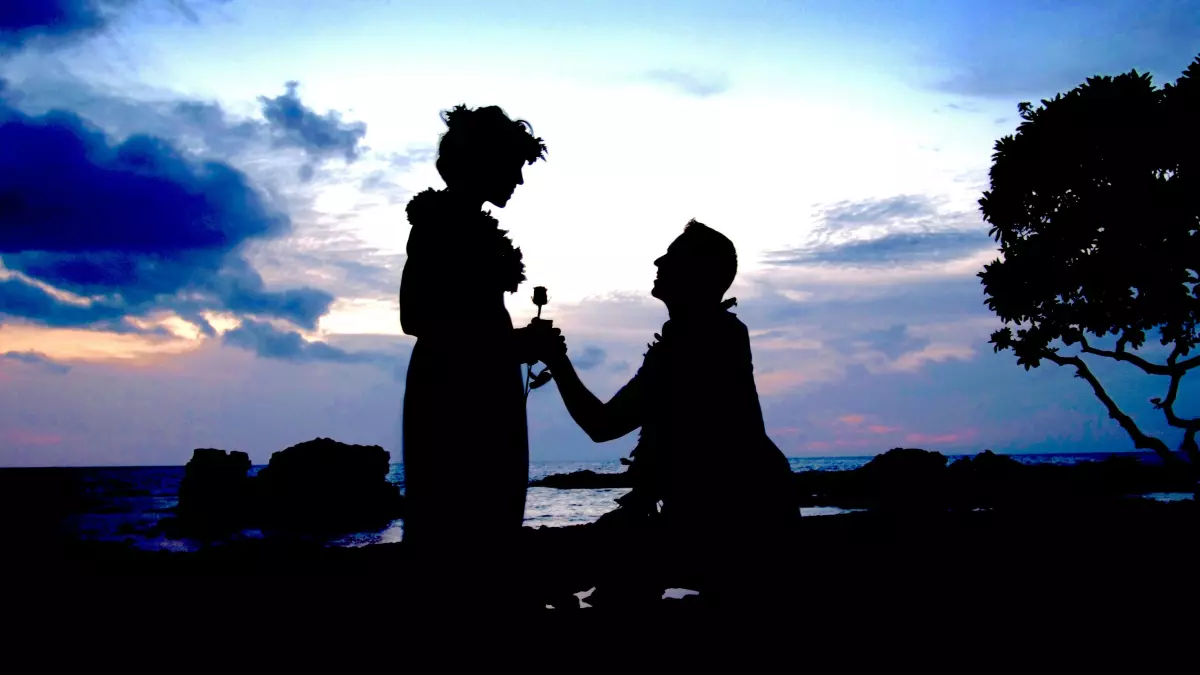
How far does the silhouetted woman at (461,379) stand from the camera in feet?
9.10

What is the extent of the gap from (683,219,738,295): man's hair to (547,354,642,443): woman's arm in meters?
0.60

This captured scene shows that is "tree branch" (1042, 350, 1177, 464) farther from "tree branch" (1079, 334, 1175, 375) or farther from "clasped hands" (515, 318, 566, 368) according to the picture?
"clasped hands" (515, 318, 566, 368)

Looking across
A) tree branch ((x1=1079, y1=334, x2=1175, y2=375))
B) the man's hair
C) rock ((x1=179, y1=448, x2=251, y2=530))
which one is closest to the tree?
tree branch ((x1=1079, y1=334, x2=1175, y2=375))

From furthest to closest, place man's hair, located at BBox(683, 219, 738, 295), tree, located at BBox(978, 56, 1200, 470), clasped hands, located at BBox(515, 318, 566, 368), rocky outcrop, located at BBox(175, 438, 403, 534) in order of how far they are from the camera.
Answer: rocky outcrop, located at BBox(175, 438, 403, 534) → tree, located at BBox(978, 56, 1200, 470) → clasped hands, located at BBox(515, 318, 566, 368) → man's hair, located at BBox(683, 219, 738, 295)

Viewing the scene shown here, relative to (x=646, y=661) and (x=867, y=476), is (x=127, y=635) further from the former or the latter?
(x=867, y=476)

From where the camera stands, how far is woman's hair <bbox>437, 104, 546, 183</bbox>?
294 cm

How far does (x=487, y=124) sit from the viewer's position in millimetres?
2939

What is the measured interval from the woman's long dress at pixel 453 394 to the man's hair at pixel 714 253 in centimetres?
89

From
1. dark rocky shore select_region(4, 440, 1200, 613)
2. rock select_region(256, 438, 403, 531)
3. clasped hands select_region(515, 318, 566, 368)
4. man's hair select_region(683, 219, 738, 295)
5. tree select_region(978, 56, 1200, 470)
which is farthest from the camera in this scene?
rock select_region(256, 438, 403, 531)

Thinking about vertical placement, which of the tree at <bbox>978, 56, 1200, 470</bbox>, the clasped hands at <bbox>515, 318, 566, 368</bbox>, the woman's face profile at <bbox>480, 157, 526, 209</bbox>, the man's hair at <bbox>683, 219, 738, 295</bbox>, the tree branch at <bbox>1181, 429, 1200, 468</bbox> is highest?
the tree at <bbox>978, 56, 1200, 470</bbox>

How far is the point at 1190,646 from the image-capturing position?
4121 mm

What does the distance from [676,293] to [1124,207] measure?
1464cm

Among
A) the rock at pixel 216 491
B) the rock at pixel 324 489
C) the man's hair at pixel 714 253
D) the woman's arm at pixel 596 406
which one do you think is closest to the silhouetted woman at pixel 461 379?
the woman's arm at pixel 596 406

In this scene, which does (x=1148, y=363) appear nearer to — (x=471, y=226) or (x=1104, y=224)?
(x=1104, y=224)
